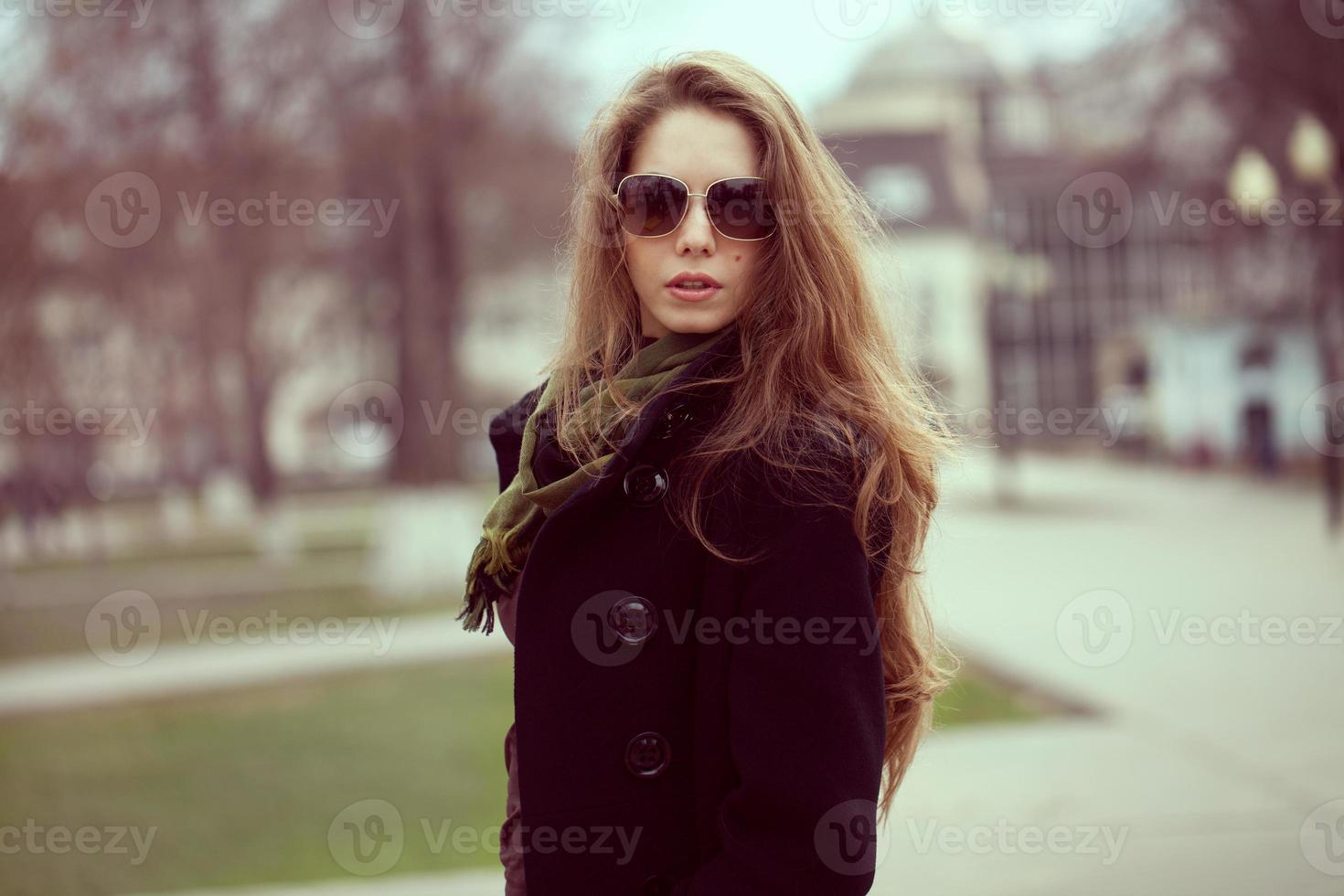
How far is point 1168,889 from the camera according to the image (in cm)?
441

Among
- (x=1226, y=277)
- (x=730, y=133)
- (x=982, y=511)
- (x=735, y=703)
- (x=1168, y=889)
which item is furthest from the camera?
(x=982, y=511)

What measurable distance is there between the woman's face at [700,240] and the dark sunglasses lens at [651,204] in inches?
0.5

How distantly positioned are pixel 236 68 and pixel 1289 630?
11856 mm

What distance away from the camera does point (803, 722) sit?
5.10 feet

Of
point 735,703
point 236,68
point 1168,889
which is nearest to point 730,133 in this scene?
point 735,703

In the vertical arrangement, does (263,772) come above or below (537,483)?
below

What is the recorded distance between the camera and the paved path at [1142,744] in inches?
185

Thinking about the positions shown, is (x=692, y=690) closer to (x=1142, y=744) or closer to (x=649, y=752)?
(x=649, y=752)

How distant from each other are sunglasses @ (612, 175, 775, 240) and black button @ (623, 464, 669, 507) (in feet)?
1.14

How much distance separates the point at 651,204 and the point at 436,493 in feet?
43.7

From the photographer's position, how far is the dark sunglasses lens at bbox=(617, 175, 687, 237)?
5.84 ft

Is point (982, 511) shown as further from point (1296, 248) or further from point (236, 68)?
point (236, 68)

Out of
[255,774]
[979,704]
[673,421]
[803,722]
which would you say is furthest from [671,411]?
[979,704]

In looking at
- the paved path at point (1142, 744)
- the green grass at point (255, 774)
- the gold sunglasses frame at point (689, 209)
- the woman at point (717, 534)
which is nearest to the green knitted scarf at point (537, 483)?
the woman at point (717, 534)
